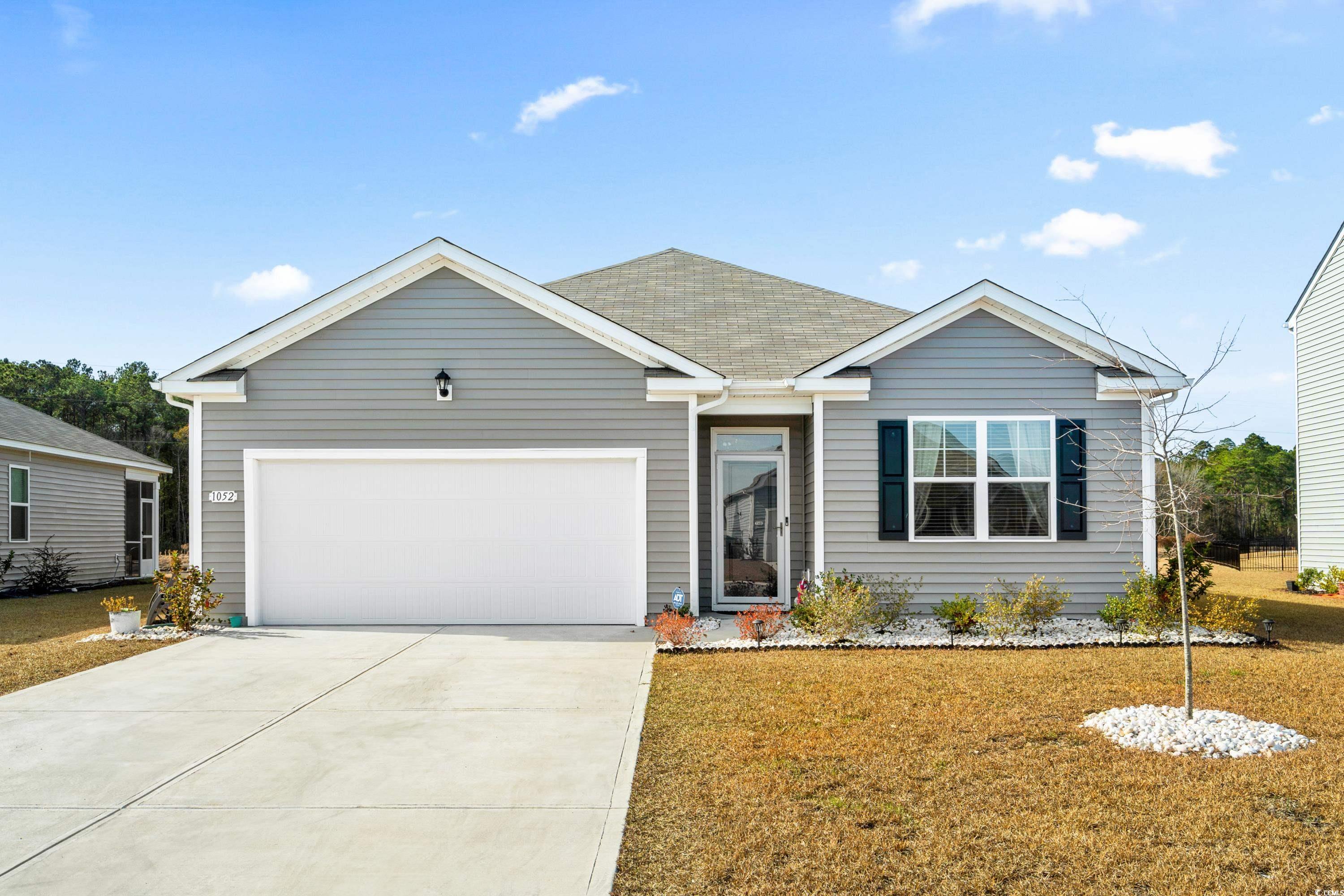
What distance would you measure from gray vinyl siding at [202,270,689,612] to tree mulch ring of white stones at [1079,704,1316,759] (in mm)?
5829

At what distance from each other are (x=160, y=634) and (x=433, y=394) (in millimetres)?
4311

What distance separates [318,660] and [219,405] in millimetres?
4045

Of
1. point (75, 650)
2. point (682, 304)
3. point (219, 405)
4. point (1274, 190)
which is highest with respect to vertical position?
point (1274, 190)

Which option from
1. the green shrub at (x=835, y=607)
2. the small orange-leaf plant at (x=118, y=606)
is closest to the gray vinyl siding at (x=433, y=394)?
the small orange-leaf plant at (x=118, y=606)

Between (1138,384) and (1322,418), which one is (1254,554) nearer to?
(1322,418)

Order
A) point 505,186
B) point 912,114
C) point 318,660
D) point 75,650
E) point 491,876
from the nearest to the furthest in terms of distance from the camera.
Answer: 1. point 491,876
2. point 318,660
3. point 75,650
4. point 912,114
5. point 505,186

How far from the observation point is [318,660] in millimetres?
8914

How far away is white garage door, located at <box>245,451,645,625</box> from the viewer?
1109 cm

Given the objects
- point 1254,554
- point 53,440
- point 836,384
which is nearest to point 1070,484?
point 836,384

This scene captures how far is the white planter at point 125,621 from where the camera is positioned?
34.9ft

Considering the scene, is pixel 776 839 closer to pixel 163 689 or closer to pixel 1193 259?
pixel 163 689

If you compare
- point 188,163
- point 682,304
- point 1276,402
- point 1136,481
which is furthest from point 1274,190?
point 188,163

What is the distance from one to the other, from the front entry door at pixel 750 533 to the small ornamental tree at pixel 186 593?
21.0 ft

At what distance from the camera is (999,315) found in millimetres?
10875
